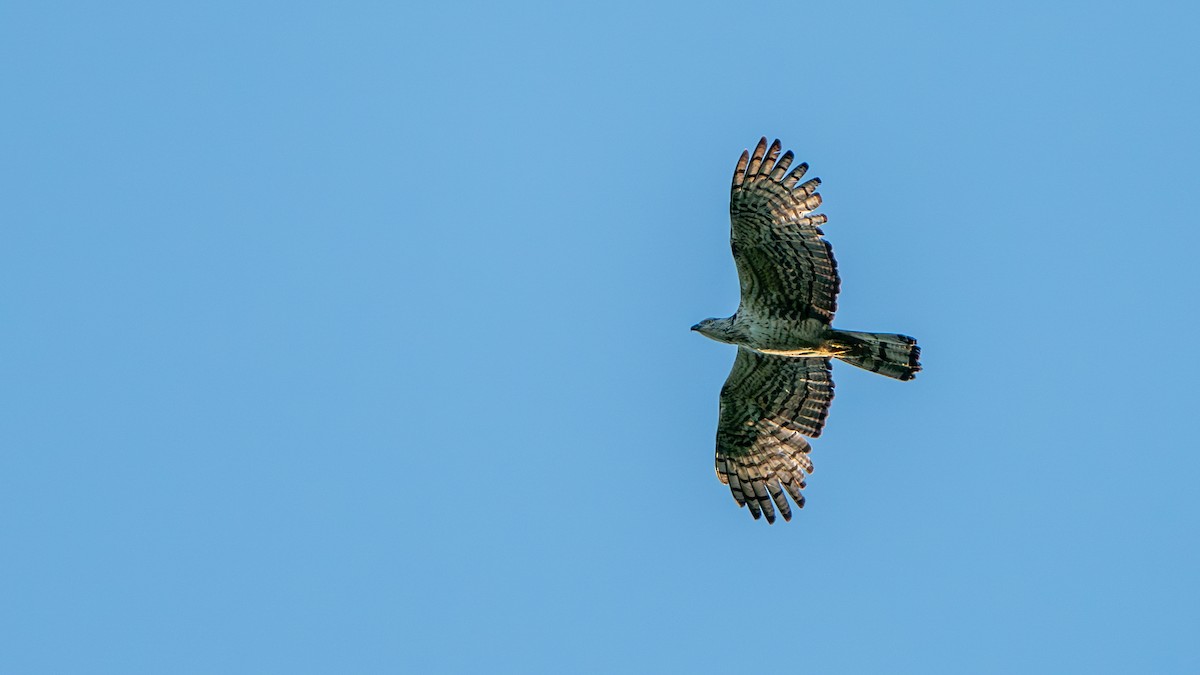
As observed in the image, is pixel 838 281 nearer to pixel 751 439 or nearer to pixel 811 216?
pixel 811 216

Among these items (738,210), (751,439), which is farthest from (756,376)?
(738,210)

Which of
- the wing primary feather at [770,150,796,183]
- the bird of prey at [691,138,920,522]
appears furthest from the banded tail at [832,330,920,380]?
the wing primary feather at [770,150,796,183]

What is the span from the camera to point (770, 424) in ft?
59.9

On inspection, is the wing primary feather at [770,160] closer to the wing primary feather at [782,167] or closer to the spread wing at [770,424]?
the wing primary feather at [782,167]

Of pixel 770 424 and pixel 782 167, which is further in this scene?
pixel 770 424

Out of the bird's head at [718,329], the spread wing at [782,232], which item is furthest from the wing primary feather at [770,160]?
the bird's head at [718,329]

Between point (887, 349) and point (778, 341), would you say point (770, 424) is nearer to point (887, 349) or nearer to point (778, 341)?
point (778, 341)

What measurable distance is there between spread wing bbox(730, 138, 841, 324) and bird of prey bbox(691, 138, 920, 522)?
0.01 m

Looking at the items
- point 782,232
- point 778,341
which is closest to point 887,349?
point 778,341

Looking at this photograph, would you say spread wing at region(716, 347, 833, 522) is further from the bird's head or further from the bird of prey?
the bird's head

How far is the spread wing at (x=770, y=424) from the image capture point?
59.3 ft

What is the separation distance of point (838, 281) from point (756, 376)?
1.69 meters

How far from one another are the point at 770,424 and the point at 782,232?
101 inches

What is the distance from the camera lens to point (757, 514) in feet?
59.6
